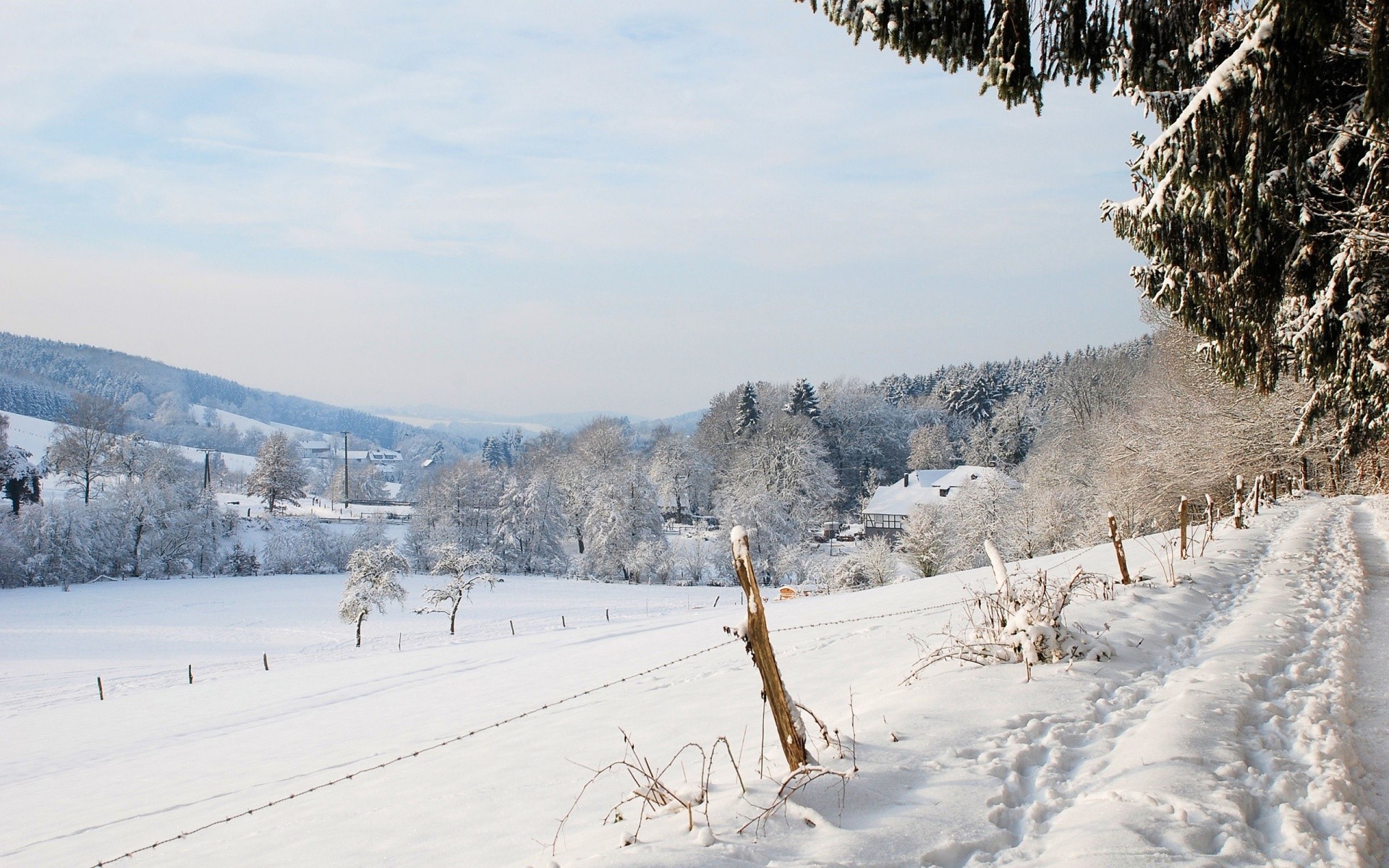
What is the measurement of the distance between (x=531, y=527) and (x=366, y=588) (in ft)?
72.1

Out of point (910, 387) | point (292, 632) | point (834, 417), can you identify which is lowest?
point (292, 632)

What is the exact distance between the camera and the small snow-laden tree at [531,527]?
57.2 metres

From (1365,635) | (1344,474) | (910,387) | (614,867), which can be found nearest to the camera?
(614,867)

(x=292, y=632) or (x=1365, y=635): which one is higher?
(x=1365, y=635)

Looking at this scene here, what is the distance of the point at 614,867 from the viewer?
3.16 metres

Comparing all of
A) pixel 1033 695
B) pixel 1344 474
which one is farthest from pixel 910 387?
pixel 1033 695

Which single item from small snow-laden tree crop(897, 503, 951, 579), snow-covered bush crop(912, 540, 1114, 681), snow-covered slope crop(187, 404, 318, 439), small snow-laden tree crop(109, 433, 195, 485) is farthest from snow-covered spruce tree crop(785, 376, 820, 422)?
snow-covered slope crop(187, 404, 318, 439)

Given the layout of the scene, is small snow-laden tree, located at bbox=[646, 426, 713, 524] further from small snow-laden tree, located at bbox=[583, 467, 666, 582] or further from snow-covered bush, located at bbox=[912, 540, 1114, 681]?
snow-covered bush, located at bbox=[912, 540, 1114, 681]

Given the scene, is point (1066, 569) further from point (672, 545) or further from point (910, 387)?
point (910, 387)

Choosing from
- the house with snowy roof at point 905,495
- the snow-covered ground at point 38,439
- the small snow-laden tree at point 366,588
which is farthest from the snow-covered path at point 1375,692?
the snow-covered ground at point 38,439

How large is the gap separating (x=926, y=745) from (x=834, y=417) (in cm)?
7730

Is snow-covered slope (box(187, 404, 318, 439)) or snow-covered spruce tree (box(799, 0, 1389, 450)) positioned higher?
snow-covered slope (box(187, 404, 318, 439))

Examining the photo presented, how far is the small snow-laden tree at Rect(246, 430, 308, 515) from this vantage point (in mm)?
65562

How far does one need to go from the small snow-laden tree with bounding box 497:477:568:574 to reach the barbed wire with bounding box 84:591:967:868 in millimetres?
44526
